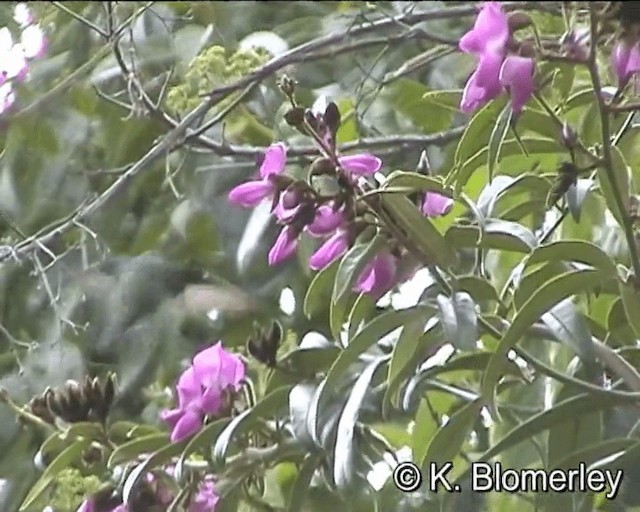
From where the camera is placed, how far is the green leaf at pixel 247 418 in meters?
0.69

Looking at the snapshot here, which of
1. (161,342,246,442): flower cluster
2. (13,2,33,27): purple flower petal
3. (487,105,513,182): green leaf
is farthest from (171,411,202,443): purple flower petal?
(13,2,33,27): purple flower petal

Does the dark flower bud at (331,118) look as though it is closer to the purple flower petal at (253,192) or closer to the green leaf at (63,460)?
the purple flower petal at (253,192)

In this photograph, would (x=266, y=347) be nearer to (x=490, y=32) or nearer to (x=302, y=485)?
(x=302, y=485)

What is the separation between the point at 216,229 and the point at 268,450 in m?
0.37

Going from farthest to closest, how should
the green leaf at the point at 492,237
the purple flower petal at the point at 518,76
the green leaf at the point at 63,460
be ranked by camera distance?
the green leaf at the point at 63,460 < the green leaf at the point at 492,237 < the purple flower petal at the point at 518,76

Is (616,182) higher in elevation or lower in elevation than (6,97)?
lower

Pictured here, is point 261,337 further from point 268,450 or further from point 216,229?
point 216,229

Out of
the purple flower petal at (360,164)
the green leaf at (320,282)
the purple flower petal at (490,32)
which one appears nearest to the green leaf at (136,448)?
the green leaf at (320,282)

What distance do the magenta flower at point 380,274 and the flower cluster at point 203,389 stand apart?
0.13 m

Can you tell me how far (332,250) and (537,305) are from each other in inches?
4.4

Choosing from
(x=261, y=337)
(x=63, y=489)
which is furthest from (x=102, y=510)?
(x=261, y=337)

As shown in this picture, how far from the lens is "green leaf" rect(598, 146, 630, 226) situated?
597 millimetres

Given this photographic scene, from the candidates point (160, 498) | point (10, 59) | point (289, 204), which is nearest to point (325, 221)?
Result: point (289, 204)

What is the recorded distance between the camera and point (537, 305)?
24.1 inches
